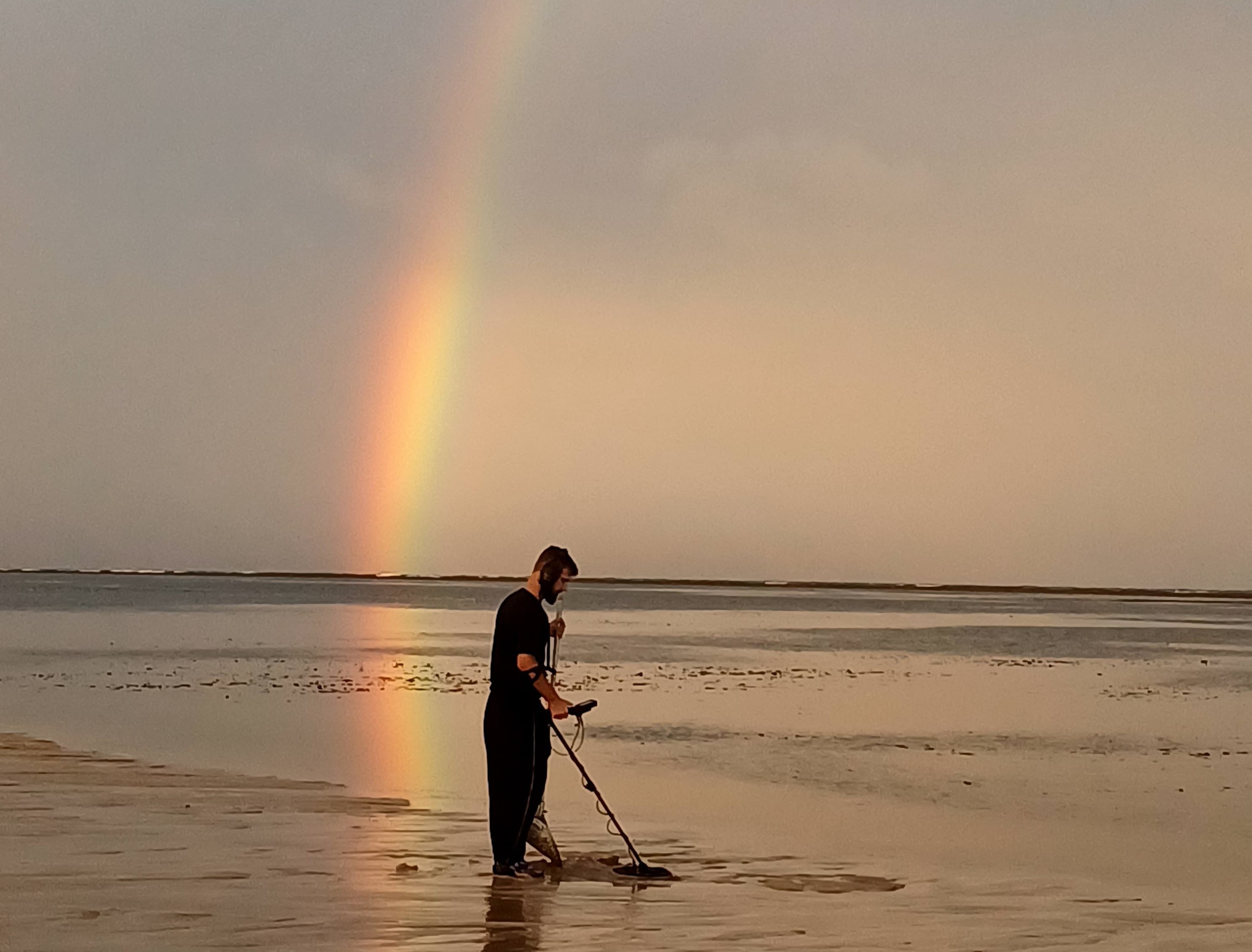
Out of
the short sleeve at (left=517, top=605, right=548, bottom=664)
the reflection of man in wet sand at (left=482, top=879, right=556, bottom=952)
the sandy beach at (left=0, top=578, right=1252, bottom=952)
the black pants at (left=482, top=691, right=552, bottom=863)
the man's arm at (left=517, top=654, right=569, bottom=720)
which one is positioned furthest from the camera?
the black pants at (left=482, top=691, right=552, bottom=863)

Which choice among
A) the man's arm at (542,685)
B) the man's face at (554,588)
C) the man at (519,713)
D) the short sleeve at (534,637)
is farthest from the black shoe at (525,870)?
the man's face at (554,588)

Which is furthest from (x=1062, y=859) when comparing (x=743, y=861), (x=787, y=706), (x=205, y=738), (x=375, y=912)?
(x=787, y=706)

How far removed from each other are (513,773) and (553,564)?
4.03ft

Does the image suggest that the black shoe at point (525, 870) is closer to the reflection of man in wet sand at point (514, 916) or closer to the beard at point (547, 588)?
the reflection of man in wet sand at point (514, 916)

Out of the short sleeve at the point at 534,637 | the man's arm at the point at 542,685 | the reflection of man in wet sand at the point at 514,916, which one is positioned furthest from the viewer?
the short sleeve at the point at 534,637

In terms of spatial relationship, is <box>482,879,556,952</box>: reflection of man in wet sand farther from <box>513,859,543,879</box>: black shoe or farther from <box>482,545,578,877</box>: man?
<box>482,545,578,877</box>: man

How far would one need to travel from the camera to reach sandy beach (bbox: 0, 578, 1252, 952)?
8.24 meters

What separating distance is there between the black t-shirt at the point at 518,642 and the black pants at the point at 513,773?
0.08m

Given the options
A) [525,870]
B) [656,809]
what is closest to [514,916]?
[525,870]

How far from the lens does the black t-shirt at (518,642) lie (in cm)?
939

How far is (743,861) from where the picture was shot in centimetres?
1038

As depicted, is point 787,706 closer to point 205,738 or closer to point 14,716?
point 205,738

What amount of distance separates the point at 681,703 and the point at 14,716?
29.6ft

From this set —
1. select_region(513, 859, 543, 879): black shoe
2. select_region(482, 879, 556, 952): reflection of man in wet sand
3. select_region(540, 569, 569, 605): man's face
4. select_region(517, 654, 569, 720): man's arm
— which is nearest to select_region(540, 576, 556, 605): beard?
select_region(540, 569, 569, 605): man's face
